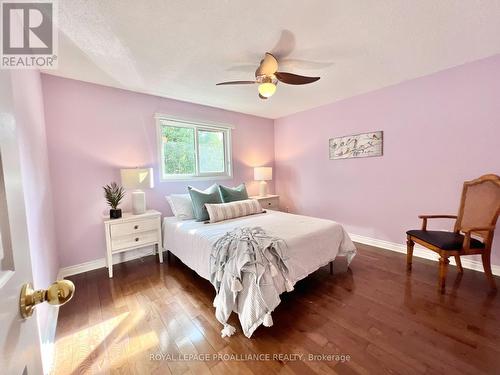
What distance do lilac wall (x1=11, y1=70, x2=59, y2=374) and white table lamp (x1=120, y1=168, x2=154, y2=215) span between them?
2.43 ft

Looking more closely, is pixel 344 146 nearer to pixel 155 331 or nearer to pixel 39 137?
pixel 155 331

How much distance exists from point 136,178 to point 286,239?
1.99 m

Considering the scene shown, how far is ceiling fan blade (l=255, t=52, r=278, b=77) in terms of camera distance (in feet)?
6.45

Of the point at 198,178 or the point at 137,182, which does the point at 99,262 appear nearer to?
the point at 137,182

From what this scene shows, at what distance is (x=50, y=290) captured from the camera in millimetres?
583

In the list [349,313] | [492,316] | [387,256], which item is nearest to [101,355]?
[349,313]

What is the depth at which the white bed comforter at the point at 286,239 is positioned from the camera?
201cm

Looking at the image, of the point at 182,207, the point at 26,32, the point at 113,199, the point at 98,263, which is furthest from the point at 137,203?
the point at 26,32

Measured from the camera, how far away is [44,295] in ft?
1.90

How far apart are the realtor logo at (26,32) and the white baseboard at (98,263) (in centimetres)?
216

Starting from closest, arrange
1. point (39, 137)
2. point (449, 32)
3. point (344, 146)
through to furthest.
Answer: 1. point (449, 32)
2. point (39, 137)
3. point (344, 146)

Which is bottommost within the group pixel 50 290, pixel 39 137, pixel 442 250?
pixel 442 250

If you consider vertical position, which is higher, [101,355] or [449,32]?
[449,32]

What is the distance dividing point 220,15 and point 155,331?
2.46 metres
